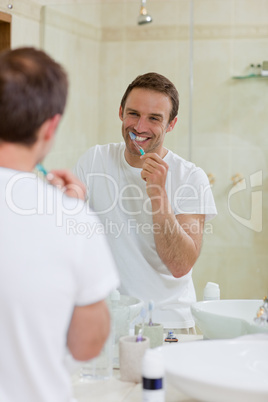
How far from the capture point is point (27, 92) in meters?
0.76

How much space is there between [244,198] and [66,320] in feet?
5.57

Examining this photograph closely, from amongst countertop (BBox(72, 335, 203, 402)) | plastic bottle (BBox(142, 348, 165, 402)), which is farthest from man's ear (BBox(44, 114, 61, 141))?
countertop (BBox(72, 335, 203, 402))

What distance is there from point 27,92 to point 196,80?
1891 mm

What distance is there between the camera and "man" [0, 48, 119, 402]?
0.76 meters

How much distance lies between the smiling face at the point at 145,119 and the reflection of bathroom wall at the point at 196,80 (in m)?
0.81

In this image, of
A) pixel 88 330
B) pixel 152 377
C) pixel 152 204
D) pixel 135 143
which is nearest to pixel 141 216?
pixel 152 204

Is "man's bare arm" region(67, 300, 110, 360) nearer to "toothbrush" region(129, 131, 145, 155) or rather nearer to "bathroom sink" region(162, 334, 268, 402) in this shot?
"bathroom sink" region(162, 334, 268, 402)

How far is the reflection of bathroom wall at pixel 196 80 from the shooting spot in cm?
248

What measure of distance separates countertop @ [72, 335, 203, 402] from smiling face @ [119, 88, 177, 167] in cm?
64

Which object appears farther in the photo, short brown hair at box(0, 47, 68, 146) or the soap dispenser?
the soap dispenser

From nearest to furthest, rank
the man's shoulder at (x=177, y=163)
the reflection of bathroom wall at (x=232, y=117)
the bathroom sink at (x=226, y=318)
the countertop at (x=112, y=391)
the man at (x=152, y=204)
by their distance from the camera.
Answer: the countertop at (x=112, y=391) → the bathroom sink at (x=226, y=318) → the man at (x=152, y=204) → the man's shoulder at (x=177, y=163) → the reflection of bathroom wall at (x=232, y=117)

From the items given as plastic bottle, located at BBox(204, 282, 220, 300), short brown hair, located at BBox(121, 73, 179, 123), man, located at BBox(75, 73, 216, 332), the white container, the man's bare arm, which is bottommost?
the white container

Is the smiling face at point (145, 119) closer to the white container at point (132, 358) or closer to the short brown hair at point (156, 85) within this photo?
the short brown hair at point (156, 85)

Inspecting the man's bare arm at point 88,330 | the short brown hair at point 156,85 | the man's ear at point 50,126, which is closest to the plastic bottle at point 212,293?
the short brown hair at point 156,85
